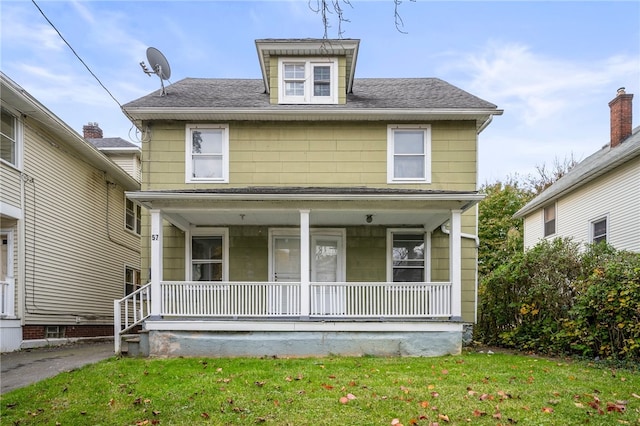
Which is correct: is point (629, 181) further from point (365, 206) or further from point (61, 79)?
point (61, 79)

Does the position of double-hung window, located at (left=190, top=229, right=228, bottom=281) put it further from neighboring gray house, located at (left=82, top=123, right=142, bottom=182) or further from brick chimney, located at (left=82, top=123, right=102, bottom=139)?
brick chimney, located at (left=82, top=123, right=102, bottom=139)

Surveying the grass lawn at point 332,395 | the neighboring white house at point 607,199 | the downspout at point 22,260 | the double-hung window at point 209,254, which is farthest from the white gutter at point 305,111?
the grass lawn at point 332,395

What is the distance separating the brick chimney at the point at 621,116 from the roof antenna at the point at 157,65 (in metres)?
13.7

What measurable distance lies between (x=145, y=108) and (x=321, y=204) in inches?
194

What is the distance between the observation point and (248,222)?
35.2 ft

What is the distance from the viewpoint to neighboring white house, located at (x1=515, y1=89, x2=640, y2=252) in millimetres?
12000

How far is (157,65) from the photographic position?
1138 centimetres

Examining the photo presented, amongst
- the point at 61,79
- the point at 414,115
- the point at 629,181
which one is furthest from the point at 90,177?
the point at 629,181

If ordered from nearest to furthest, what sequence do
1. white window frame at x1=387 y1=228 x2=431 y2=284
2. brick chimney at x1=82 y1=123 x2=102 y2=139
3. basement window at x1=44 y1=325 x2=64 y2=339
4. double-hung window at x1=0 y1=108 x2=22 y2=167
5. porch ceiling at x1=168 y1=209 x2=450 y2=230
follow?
porch ceiling at x1=168 y1=209 x2=450 y2=230 < double-hung window at x1=0 y1=108 x2=22 y2=167 < white window frame at x1=387 y1=228 x2=431 y2=284 < basement window at x1=44 y1=325 x2=64 y2=339 < brick chimney at x1=82 y1=123 x2=102 y2=139

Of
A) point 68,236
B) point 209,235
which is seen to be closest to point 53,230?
point 68,236

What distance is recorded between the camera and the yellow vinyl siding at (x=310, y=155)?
35.7 feet

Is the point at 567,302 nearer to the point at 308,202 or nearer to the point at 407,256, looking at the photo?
the point at 407,256

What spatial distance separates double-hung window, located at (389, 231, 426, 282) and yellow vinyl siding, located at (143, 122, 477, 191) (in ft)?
4.13

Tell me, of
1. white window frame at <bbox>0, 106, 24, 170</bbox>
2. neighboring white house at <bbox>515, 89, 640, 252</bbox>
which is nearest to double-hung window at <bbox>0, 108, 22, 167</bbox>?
white window frame at <bbox>0, 106, 24, 170</bbox>
